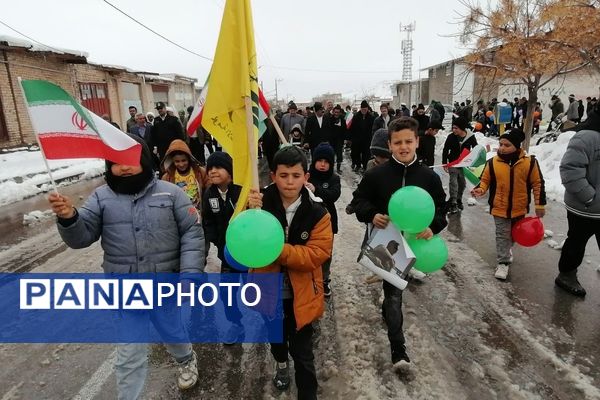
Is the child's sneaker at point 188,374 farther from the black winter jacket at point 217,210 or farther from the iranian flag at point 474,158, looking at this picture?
the iranian flag at point 474,158

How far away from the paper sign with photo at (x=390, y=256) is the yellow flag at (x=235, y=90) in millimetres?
1021

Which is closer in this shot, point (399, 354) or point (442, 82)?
point (399, 354)

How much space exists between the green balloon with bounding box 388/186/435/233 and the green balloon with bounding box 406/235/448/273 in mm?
212

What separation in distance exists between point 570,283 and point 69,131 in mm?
4719

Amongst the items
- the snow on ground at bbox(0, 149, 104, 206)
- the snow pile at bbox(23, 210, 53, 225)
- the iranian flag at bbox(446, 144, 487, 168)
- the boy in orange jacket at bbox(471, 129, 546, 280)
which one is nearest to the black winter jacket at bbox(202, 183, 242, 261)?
the boy in orange jacket at bbox(471, 129, 546, 280)

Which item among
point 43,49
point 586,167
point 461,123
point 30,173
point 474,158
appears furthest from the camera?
point 43,49

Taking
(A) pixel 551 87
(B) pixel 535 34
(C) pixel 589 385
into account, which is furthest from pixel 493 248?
(A) pixel 551 87

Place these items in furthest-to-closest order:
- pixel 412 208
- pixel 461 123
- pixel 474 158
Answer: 1. pixel 461 123
2. pixel 474 158
3. pixel 412 208

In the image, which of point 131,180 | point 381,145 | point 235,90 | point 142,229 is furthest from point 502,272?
point 131,180

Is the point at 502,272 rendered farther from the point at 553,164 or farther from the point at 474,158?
the point at 553,164

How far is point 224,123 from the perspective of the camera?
2762mm

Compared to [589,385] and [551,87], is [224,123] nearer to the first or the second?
[589,385]

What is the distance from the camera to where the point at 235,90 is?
107 inches

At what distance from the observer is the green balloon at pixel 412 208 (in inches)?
104
